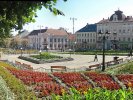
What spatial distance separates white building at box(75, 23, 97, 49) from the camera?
135000 mm

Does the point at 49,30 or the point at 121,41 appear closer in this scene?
the point at 121,41

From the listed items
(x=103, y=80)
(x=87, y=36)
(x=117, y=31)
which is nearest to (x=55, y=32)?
(x=87, y=36)

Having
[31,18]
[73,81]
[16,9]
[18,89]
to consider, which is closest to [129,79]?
[73,81]

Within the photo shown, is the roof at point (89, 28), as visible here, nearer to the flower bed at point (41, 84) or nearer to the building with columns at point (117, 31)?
the building with columns at point (117, 31)

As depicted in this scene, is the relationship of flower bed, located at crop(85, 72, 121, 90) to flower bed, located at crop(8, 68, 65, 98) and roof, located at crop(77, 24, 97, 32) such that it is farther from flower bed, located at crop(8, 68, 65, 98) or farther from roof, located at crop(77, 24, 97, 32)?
roof, located at crop(77, 24, 97, 32)

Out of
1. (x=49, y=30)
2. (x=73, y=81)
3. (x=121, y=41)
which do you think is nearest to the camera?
(x=73, y=81)

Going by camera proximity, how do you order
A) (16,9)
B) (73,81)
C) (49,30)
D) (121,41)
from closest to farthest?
1. (16,9)
2. (73,81)
3. (121,41)
4. (49,30)

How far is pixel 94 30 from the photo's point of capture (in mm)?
136000

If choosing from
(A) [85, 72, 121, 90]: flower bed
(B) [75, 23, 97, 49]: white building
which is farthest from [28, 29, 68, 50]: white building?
(A) [85, 72, 121, 90]: flower bed

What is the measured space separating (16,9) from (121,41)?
119354mm

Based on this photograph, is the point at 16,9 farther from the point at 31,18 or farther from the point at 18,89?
the point at 18,89

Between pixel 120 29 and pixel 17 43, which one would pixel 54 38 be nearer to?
pixel 17 43

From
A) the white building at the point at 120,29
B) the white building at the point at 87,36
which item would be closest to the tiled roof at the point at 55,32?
the white building at the point at 87,36

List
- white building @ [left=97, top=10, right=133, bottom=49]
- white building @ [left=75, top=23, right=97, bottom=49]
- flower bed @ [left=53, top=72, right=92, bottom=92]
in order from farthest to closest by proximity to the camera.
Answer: white building @ [left=75, top=23, right=97, bottom=49], white building @ [left=97, top=10, right=133, bottom=49], flower bed @ [left=53, top=72, right=92, bottom=92]
